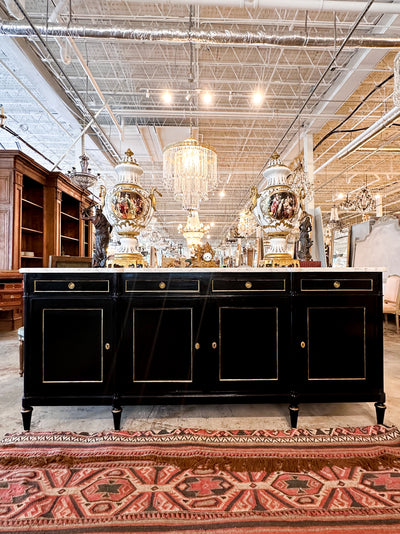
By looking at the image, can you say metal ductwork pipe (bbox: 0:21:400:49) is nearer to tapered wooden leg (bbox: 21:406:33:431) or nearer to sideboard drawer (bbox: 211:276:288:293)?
sideboard drawer (bbox: 211:276:288:293)

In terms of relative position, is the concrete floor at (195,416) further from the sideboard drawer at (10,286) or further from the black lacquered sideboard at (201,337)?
the sideboard drawer at (10,286)

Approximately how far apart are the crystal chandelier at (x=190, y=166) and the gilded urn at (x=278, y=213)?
5.59ft

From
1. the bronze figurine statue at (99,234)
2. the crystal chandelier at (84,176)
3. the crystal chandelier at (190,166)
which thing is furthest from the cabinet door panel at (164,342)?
the crystal chandelier at (84,176)

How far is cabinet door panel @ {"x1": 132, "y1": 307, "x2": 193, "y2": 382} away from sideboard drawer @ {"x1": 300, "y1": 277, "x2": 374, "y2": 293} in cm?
81

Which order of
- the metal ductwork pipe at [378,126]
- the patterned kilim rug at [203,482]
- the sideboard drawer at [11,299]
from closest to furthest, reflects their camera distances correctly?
the patterned kilim rug at [203,482]
the sideboard drawer at [11,299]
the metal ductwork pipe at [378,126]

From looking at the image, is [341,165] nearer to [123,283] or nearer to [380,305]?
[380,305]

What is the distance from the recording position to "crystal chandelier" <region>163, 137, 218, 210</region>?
3.68 m

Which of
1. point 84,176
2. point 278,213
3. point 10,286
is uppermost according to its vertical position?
point 84,176

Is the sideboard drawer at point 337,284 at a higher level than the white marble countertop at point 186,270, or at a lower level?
lower

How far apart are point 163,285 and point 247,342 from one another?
68 centimetres

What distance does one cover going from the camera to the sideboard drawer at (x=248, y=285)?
190 cm

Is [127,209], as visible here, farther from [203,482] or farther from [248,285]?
[203,482]

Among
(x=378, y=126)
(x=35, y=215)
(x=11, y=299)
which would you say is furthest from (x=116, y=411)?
(x=378, y=126)

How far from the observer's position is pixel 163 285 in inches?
74.5
